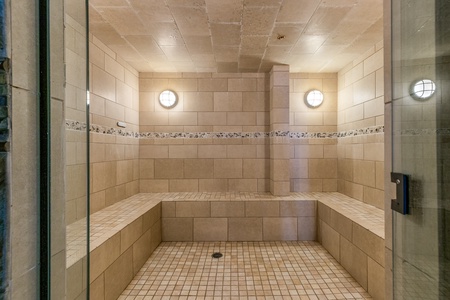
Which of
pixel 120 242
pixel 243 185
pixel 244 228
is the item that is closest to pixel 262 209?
pixel 244 228

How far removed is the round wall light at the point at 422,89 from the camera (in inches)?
33.2

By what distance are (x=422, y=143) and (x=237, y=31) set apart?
2.51 meters

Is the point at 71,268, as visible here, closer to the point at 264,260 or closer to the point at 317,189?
the point at 264,260

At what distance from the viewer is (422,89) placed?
88 centimetres

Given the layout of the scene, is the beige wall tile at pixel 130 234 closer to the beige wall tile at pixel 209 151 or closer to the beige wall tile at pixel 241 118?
the beige wall tile at pixel 209 151

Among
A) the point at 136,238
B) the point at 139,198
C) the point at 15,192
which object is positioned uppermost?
the point at 15,192

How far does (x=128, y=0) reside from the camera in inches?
91.2

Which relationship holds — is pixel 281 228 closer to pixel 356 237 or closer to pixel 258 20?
pixel 356 237

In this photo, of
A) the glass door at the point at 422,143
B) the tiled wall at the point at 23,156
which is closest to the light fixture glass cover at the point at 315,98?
the glass door at the point at 422,143

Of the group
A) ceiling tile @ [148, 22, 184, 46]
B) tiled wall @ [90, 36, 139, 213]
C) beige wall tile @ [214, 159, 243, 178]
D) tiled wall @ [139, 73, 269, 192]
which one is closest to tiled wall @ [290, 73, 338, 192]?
tiled wall @ [139, 73, 269, 192]

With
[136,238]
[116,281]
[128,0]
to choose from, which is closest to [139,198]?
[136,238]

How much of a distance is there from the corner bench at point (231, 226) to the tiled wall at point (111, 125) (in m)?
0.27

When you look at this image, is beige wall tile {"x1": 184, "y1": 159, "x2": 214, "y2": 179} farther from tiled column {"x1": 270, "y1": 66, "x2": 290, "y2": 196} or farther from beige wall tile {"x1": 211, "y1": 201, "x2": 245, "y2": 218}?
tiled column {"x1": 270, "y1": 66, "x2": 290, "y2": 196}

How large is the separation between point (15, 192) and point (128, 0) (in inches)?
89.2
